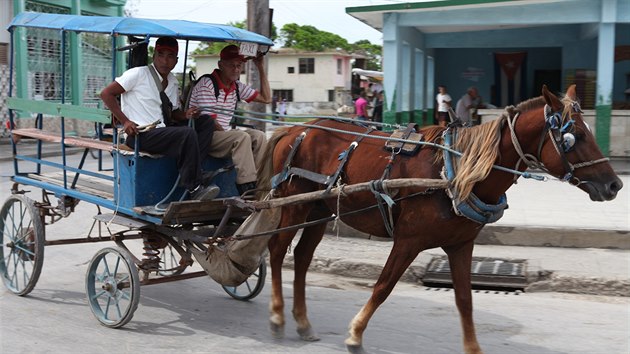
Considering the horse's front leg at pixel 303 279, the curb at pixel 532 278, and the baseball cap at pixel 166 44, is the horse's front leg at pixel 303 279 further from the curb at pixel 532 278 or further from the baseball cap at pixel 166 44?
the baseball cap at pixel 166 44

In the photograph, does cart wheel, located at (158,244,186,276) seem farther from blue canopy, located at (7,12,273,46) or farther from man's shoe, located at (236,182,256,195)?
blue canopy, located at (7,12,273,46)

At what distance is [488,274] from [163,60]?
383 cm

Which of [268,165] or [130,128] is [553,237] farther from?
[130,128]

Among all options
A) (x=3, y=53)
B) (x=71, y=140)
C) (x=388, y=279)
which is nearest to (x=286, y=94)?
(x=3, y=53)

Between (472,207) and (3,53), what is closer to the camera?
(472,207)

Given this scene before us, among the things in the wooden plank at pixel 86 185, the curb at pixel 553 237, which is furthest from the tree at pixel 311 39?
the wooden plank at pixel 86 185

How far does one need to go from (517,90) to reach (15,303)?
18100 mm

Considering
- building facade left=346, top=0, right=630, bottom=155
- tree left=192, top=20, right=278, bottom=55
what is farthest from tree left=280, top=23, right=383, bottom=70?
building facade left=346, top=0, right=630, bottom=155

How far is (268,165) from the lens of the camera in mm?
6105

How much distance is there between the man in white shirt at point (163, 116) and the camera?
5609mm

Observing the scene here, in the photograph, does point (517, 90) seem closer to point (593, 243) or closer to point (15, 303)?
point (593, 243)

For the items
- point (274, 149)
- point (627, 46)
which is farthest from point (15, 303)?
point (627, 46)

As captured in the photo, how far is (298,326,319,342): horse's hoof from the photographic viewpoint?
5656mm

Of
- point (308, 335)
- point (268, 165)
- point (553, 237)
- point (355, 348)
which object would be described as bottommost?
point (308, 335)
